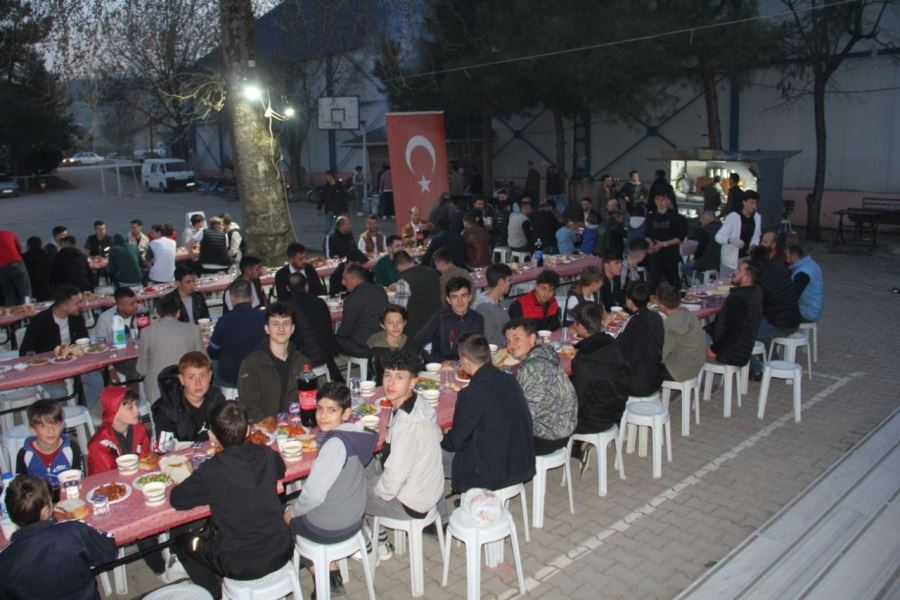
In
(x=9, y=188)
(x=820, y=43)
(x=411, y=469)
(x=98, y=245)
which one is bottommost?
(x=411, y=469)

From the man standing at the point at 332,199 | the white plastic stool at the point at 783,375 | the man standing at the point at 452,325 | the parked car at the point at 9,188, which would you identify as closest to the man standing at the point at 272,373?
the man standing at the point at 452,325

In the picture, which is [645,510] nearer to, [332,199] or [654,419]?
[654,419]

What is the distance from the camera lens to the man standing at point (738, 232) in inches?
445

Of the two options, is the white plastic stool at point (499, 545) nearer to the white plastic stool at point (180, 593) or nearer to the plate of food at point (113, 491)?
the white plastic stool at point (180, 593)

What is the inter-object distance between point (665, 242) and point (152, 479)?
8.29m

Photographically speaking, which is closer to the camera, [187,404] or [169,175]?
[187,404]

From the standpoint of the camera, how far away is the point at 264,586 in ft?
14.0

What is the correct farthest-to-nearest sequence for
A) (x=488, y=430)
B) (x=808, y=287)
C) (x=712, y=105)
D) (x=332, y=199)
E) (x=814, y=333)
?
→ (x=712, y=105) < (x=332, y=199) < (x=814, y=333) < (x=808, y=287) < (x=488, y=430)

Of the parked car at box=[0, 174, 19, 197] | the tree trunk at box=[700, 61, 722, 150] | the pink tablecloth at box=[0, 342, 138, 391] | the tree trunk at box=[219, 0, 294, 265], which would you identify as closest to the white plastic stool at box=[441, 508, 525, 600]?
the pink tablecloth at box=[0, 342, 138, 391]

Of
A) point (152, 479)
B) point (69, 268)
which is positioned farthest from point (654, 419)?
point (69, 268)

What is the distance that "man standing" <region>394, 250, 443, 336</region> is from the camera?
8375 millimetres

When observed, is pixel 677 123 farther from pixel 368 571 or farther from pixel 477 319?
pixel 368 571

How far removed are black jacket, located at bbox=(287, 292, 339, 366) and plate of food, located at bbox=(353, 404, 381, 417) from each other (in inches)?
70.7

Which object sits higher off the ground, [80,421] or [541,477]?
[80,421]
